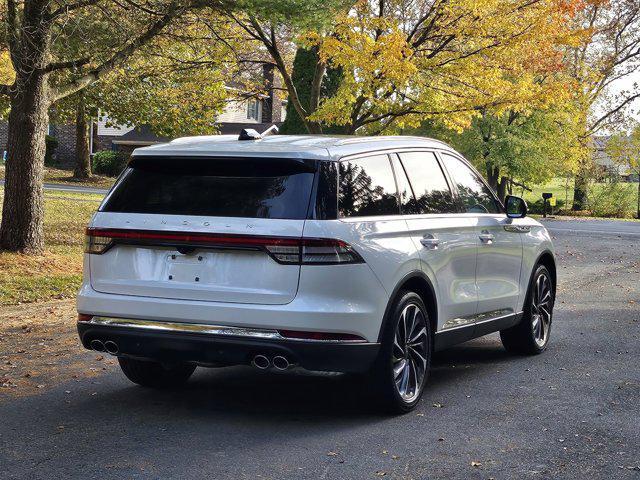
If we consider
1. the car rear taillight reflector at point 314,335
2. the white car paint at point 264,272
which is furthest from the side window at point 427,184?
the car rear taillight reflector at point 314,335

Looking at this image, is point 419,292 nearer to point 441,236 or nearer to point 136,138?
point 441,236

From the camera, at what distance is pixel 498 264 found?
27.5ft

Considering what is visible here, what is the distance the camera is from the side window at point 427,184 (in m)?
7.27

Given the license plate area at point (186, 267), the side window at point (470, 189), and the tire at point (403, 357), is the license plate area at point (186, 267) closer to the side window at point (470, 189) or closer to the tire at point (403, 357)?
the tire at point (403, 357)

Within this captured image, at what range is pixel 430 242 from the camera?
7.11 meters

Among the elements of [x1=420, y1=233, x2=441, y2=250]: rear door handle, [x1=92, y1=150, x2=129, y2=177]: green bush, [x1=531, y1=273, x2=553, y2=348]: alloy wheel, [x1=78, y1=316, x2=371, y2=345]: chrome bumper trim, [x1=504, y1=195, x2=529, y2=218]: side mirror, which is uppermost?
[x1=504, y1=195, x2=529, y2=218]: side mirror

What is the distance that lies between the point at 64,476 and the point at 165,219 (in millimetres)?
1765

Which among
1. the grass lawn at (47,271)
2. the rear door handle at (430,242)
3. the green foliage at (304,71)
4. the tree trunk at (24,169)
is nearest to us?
the rear door handle at (430,242)

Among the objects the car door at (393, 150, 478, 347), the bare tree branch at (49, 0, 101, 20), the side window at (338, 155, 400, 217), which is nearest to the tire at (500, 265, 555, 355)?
the car door at (393, 150, 478, 347)

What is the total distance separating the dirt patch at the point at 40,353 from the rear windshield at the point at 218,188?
6.19 feet

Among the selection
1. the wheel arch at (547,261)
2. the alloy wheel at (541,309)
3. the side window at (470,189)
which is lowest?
the alloy wheel at (541,309)

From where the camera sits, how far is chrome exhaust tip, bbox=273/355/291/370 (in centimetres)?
606

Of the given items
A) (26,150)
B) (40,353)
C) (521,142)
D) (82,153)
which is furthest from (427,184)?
(521,142)

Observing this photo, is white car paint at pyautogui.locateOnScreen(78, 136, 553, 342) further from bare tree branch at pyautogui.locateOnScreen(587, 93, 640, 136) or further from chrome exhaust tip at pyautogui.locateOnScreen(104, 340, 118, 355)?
bare tree branch at pyautogui.locateOnScreen(587, 93, 640, 136)
